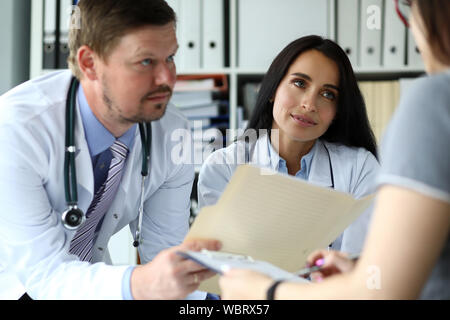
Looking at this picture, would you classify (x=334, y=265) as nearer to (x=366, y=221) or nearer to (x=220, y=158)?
(x=366, y=221)

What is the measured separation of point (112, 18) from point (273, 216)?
566 mm

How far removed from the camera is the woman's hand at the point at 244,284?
0.66 metres

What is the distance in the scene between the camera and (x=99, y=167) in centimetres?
120

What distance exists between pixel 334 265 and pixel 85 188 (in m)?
0.57

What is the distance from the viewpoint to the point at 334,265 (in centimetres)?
81

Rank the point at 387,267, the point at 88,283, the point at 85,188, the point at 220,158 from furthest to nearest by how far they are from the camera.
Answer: the point at 220,158 < the point at 85,188 < the point at 88,283 < the point at 387,267

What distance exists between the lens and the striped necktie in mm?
1196

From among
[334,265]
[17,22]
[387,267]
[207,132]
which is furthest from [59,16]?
[387,267]

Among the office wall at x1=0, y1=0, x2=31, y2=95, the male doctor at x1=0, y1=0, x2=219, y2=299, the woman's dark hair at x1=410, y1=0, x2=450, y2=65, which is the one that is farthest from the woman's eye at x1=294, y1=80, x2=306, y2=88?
the office wall at x1=0, y1=0, x2=31, y2=95

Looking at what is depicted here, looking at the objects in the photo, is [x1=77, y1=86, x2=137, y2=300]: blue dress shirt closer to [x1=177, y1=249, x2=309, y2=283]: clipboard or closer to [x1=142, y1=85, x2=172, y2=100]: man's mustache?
[x1=142, y1=85, x2=172, y2=100]: man's mustache

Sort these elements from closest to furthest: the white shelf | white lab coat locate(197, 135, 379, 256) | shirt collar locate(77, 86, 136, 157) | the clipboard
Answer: the clipboard
shirt collar locate(77, 86, 136, 157)
white lab coat locate(197, 135, 379, 256)
the white shelf

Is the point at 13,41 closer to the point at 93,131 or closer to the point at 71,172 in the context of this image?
the point at 93,131

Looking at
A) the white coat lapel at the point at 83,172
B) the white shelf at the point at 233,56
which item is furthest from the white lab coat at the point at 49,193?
the white shelf at the point at 233,56

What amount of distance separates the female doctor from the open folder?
603 mm
